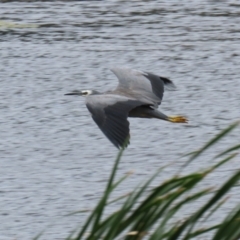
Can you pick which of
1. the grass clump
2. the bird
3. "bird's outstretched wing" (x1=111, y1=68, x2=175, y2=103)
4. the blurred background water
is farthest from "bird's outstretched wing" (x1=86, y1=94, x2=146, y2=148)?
the grass clump

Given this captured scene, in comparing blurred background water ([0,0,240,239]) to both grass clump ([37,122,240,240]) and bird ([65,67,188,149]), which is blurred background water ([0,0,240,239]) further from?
bird ([65,67,188,149])

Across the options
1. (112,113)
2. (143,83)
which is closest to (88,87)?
(143,83)

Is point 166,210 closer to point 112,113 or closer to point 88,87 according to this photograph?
point 112,113

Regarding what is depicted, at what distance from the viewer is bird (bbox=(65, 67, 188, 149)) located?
22.4 feet

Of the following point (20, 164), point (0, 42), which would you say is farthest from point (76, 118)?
point (0, 42)

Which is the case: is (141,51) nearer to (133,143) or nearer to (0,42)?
(0,42)

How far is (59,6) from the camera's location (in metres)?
19.2

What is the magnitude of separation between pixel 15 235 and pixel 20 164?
77.0 inches

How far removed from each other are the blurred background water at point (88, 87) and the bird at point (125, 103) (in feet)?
2.61

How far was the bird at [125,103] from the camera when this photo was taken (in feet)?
22.4

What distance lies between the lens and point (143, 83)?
823 cm

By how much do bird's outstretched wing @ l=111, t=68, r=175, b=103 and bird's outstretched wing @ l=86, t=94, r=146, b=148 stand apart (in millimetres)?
529

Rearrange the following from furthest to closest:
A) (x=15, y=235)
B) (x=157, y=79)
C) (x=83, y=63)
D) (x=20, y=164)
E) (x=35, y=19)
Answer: (x=35, y=19) → (x=83, y=63) → (x=20, y=164) → (x=157, y=79) → (x=15, y=235)

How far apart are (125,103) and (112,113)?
31 cm
